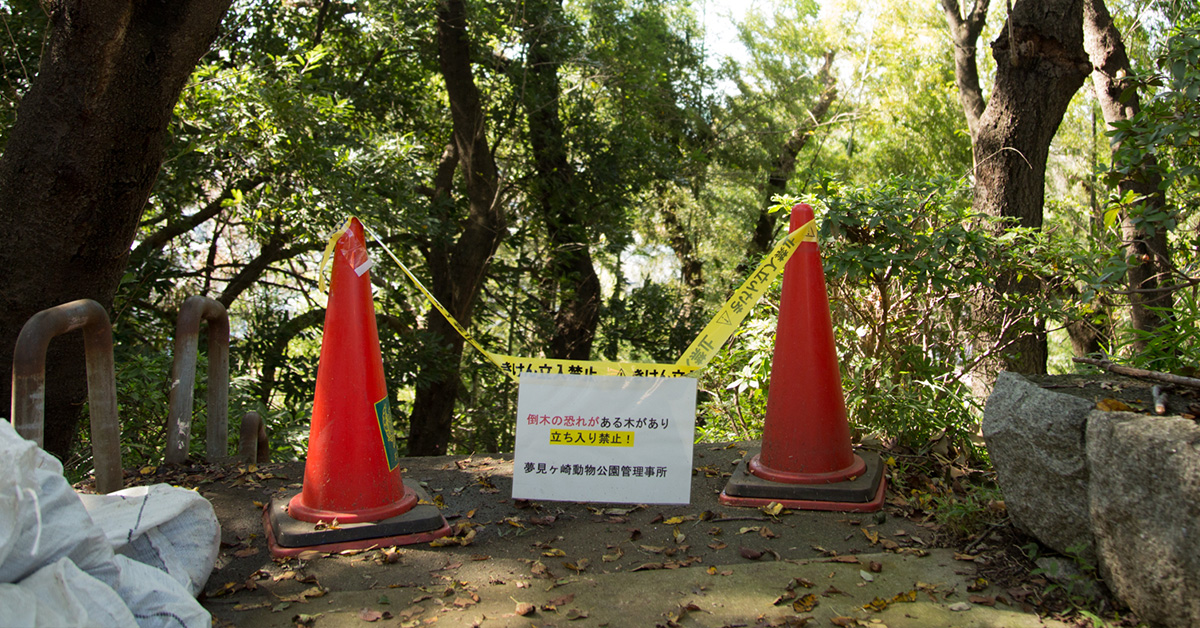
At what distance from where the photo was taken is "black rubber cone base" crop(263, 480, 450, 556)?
3494 millimetres

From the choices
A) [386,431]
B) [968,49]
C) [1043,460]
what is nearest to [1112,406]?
[1043,460]

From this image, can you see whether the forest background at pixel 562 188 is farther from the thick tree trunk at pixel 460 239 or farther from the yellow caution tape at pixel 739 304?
the yellow caution tape at pixel 739 304

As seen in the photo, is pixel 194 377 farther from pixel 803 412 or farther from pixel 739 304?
pixel 803 412

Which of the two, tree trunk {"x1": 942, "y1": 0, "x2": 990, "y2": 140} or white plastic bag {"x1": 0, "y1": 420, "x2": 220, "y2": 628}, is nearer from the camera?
white plastic bag {"x1": 0, "y1": 420, "x2": 220, "y2": 628}

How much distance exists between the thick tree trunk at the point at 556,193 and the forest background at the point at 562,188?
0.05 m

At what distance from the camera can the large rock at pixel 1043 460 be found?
3035 mm

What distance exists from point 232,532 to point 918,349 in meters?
3.92

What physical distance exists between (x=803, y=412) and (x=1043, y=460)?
1207 mm

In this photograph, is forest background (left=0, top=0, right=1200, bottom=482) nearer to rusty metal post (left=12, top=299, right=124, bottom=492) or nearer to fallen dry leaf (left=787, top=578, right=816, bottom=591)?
rusty metal post (left=12, top=299, right=124, bottom=492)

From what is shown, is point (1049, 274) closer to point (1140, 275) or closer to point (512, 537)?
point (512, 537)

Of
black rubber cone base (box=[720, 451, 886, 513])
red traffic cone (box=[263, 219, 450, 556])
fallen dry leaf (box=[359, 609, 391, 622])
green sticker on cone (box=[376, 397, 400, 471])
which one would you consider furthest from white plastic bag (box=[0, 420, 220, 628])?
black rubber cone base (box=[720, 451, 886, 513])

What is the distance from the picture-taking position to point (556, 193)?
11.1 metres

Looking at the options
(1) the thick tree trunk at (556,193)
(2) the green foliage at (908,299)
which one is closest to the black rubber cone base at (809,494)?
(2) the green foliage at (908,299)

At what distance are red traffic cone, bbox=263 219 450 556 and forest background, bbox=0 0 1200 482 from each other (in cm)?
138
